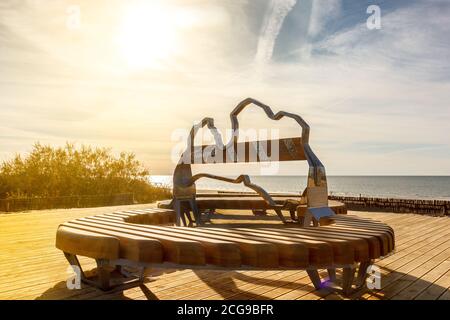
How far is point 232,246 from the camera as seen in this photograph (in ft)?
9.78

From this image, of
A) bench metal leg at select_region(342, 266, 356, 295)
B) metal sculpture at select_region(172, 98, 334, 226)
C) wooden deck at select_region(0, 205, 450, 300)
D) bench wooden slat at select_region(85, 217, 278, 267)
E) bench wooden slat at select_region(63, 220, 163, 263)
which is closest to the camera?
bench wooden slat at select_region(85, 217, 278, 267)

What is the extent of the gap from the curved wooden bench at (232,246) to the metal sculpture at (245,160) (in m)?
0.89

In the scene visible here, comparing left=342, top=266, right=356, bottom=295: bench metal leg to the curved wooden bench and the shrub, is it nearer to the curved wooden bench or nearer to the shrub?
the curved wooden bench

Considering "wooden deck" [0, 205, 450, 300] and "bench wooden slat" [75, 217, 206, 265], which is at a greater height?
"bench wooden slat" [75, 217, 206, 265]

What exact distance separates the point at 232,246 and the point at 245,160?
9.83ft

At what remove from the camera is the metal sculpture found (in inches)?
183

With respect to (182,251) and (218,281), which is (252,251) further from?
(218,281)

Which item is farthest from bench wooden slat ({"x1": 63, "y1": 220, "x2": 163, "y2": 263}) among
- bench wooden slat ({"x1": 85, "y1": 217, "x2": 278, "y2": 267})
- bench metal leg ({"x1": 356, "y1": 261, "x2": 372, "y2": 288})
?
bench metal leg ({"x1": 356, "y1": 261, "x2": 372, "y2": 288})

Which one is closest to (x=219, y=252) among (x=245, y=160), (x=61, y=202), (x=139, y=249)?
(x=139, y=249)

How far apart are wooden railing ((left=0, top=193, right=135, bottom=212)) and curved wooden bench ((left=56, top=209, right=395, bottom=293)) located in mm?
12174

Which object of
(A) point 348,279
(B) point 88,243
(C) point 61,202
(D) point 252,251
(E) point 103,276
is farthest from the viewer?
(C) point 61,202
